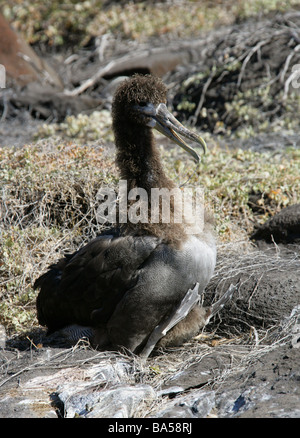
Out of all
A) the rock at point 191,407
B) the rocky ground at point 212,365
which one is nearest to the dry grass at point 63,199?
the rocky ground at point 212,365

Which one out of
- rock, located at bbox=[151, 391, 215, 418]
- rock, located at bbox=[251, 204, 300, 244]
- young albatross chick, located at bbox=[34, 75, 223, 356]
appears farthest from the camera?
rock, located at bbox=[251, 204, 300, 244]

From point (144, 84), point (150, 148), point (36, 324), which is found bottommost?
point (36, 324)

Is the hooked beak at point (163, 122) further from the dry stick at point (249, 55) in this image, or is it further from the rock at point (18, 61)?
the rock at point (18, 61)

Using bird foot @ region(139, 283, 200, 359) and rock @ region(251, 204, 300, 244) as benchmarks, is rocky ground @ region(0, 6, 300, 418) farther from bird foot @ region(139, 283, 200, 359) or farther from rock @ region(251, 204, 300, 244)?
bird foot @ region(139, 283, 200, 359)

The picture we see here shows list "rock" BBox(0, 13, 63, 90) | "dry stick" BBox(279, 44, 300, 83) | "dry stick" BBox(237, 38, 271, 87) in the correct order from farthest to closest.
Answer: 1. "rock" BBox(0, 13, 63, 90)
2. "dry stick" BBox(237, 38, 271, 87)
3. "dry stick" BBox(279, 44, 300, 83)

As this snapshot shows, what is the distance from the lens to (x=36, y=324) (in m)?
5.21

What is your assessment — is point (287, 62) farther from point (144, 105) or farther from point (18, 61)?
point (144, 105)

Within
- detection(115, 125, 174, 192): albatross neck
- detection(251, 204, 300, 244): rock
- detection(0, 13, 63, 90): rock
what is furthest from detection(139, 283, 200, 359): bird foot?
detection(0, 13, 63, 90): rock

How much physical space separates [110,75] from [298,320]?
7.46 m

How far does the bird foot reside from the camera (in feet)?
13.4

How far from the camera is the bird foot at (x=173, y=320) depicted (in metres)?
4.09

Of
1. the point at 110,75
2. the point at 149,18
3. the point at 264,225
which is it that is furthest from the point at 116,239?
the point at 149,18

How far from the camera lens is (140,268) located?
4102 mm

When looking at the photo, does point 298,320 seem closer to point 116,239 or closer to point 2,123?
point 116,239
